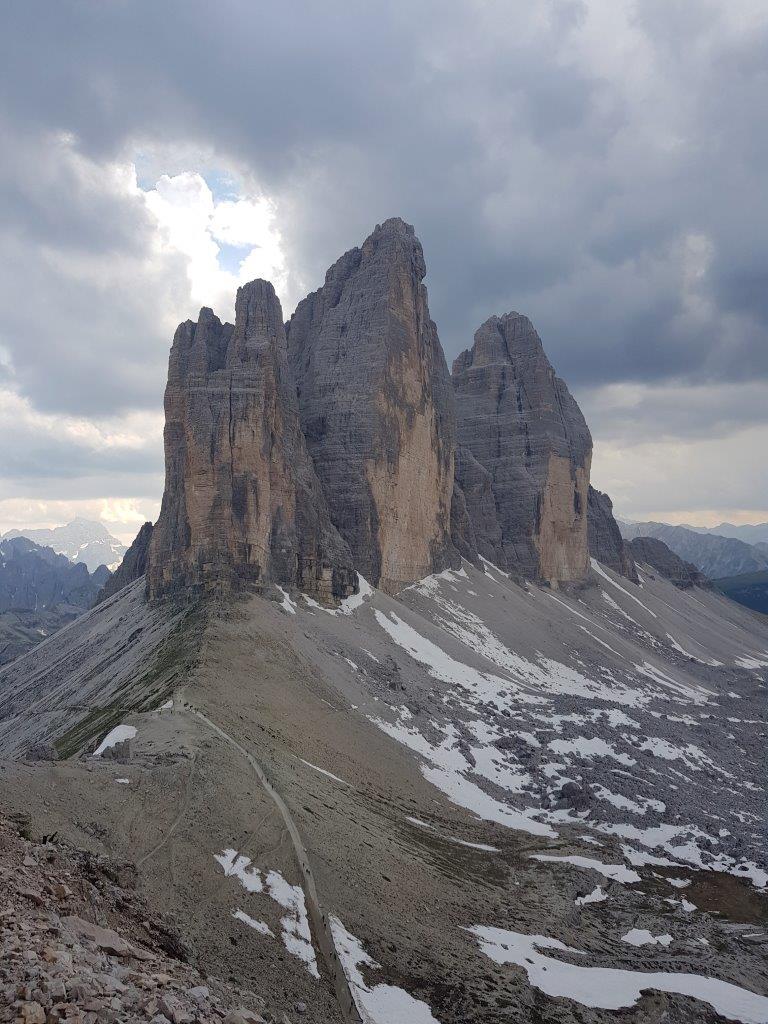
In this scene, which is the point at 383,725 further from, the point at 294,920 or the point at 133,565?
the point at 133,565

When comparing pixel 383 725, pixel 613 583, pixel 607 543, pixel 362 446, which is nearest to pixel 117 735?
pixel 383 725

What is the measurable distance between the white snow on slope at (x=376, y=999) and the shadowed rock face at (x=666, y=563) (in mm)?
150941

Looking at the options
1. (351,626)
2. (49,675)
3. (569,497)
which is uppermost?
(569,497)

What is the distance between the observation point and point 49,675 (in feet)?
199

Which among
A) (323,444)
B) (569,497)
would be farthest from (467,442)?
(323,444)

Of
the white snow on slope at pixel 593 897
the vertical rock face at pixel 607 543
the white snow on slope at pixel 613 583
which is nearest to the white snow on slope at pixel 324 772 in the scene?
the white snow on slope at pixel 593 897

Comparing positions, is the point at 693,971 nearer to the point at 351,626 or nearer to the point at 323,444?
the point at 351,626

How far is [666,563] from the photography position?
159625mm

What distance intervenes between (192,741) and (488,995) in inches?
542

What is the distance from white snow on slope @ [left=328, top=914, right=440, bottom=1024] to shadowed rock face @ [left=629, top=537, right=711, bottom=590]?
151 m

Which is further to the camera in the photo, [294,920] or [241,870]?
[241,870]

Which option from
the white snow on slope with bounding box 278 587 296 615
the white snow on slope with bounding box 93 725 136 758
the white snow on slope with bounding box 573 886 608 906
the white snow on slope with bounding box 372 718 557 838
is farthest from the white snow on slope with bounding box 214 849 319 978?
the white snow on slope with bounding box 278 587 296 615

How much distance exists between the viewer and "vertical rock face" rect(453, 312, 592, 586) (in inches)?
4269

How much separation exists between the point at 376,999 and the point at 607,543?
13062 cm
